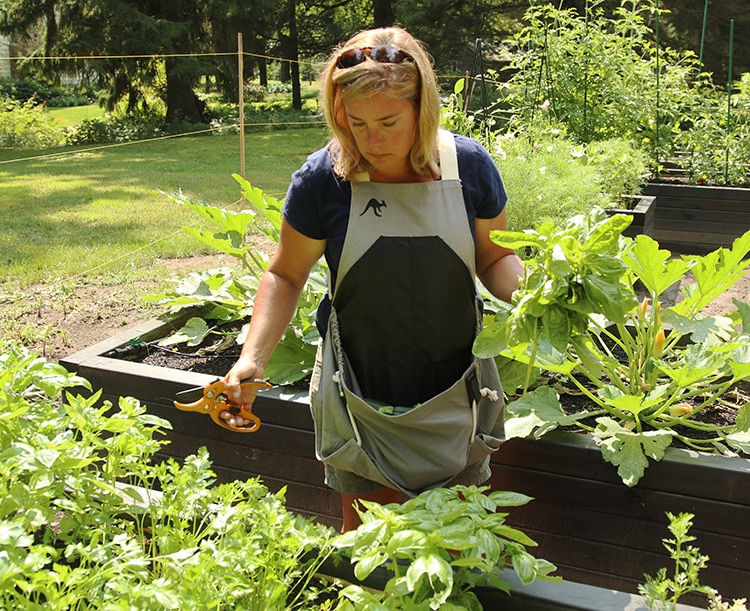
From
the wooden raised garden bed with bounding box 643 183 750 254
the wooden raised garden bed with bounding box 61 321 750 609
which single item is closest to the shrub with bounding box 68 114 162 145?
the wooden raised garden bed with bounding box 643 183 750 254

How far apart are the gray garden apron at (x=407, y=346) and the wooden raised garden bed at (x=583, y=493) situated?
1.36 ft

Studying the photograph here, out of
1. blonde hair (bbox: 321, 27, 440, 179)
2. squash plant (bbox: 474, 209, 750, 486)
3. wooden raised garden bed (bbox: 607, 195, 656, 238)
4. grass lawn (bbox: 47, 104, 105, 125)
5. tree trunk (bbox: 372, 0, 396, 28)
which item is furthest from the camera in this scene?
grass lawn (bbox: 47, 104, 105, 125)

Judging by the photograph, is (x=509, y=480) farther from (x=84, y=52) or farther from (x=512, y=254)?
(x=84, y=52)

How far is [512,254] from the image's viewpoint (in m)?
1.83

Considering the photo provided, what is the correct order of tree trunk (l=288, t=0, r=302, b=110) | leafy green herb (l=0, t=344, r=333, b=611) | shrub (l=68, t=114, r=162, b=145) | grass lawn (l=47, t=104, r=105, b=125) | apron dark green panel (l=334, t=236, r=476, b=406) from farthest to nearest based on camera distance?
grass lawn (l=47, t=104, r=105, b=125)
tree trunk (l=288, t=0, r=302, b=110)
shrub (l=68, t=114, r=162, b=145)
apron dark green panel (l=334, t=236, r=476, b=406)
leafy green herb (l=0, t=344, r=333, b=611)

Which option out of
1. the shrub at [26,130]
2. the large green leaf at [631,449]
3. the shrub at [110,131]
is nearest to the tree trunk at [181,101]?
the shrub at [110,131]

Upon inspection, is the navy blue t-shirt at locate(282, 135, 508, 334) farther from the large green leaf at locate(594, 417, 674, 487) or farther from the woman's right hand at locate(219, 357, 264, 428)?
the large green leaf at locate(594, 417, 674, 487)

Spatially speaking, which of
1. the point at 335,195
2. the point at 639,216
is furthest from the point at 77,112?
the point at 335,195

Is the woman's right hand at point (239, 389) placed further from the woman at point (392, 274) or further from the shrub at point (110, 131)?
the shrub at point (110, 131)

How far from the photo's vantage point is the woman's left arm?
1.77m

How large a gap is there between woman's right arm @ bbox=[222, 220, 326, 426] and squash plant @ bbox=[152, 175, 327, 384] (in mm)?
704

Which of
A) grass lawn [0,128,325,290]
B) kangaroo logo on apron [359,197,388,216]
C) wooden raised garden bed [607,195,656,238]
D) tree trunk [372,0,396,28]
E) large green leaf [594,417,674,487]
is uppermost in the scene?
tree trunk [372,0,396,28]

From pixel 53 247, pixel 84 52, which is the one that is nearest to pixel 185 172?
pixel 53 247

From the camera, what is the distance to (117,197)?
9781 mm
